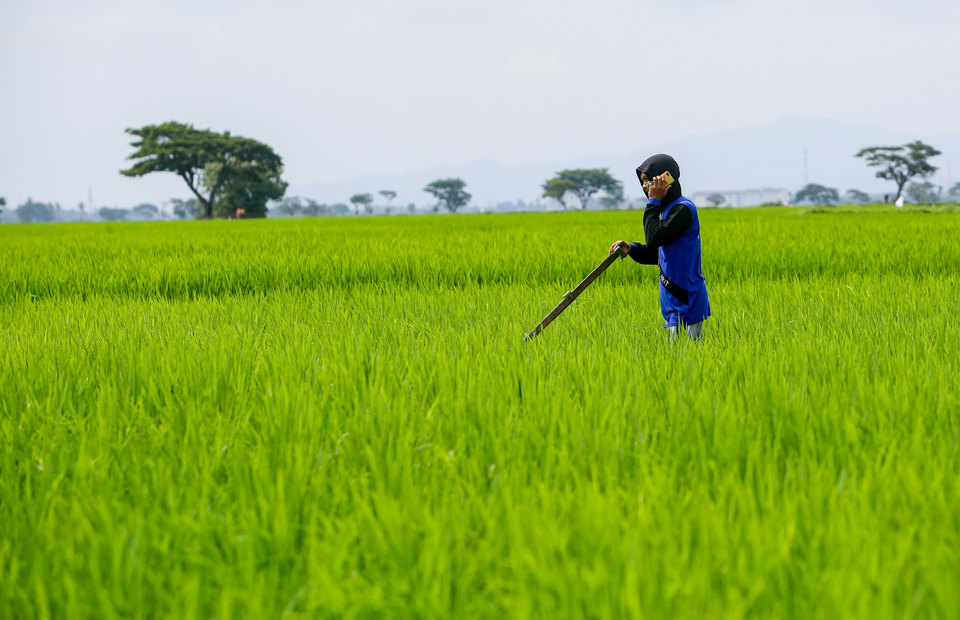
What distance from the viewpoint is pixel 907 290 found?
4.79 metres

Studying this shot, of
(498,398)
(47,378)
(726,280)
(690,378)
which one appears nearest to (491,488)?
(498,398)

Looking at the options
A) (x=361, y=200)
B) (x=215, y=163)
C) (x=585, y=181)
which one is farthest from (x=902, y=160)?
(x=361, y=200)

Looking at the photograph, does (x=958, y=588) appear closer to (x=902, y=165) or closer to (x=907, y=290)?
(x=907, y=290)

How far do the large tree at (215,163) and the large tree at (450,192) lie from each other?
163ft

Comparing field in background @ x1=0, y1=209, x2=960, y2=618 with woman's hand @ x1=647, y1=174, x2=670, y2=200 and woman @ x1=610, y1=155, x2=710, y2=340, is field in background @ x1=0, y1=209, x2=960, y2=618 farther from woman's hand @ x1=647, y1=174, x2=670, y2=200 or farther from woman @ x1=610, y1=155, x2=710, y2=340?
woman's hand @ x1=647, y1=174, x2=670, y2=200

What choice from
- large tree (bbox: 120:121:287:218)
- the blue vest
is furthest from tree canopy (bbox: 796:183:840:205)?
the blue vest

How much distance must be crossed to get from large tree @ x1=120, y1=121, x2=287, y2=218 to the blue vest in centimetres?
5258

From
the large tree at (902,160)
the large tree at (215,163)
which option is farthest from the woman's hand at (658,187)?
the large tree at (902,160)

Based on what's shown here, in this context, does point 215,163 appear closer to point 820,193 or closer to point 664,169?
point 664,169

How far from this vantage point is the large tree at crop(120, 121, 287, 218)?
50406mm

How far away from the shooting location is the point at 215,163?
2029 inches

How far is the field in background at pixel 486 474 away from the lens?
46.4 inches

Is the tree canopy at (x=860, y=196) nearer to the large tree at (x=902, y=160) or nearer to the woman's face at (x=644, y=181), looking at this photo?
the large tree at (x=902, y=160)

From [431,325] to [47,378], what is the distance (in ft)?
6.36
